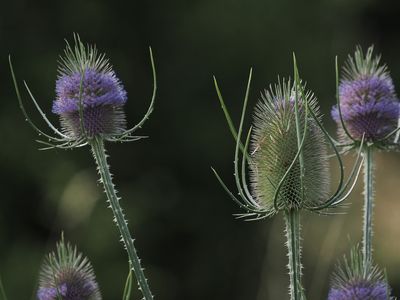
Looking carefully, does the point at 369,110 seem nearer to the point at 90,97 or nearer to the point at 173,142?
the point at 90,97

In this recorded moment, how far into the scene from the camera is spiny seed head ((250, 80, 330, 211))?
9.70 ft

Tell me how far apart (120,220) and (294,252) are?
1.72 feet

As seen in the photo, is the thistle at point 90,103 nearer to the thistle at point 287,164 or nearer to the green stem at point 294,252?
the thistle at point 287,164

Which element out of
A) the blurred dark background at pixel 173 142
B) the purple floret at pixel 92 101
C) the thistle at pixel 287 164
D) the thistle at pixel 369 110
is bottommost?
the thistle at pixel 287 164

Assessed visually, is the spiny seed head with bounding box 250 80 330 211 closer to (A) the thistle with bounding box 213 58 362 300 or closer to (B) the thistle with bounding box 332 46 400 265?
(A) the thistle with bounding box 213 58 362 300

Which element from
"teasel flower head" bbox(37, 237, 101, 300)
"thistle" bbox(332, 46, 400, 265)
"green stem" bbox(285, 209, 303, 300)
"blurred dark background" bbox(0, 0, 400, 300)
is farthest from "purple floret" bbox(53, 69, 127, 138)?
"blurred dark background" bbox(0, 0, 400, 300)

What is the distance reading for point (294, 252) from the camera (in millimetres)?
2811

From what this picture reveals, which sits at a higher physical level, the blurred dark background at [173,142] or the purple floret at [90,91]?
the blurred dark background at [173,142]

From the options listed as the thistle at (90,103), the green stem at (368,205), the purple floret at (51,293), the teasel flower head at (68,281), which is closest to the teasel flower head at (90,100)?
the thistle at (90,103)

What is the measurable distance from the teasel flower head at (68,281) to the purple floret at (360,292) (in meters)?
0.70

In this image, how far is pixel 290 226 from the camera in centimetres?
292

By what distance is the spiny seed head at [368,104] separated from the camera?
11.5 ft

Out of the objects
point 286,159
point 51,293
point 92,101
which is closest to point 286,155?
point 286,159

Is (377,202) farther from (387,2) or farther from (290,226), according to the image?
(290,226)
